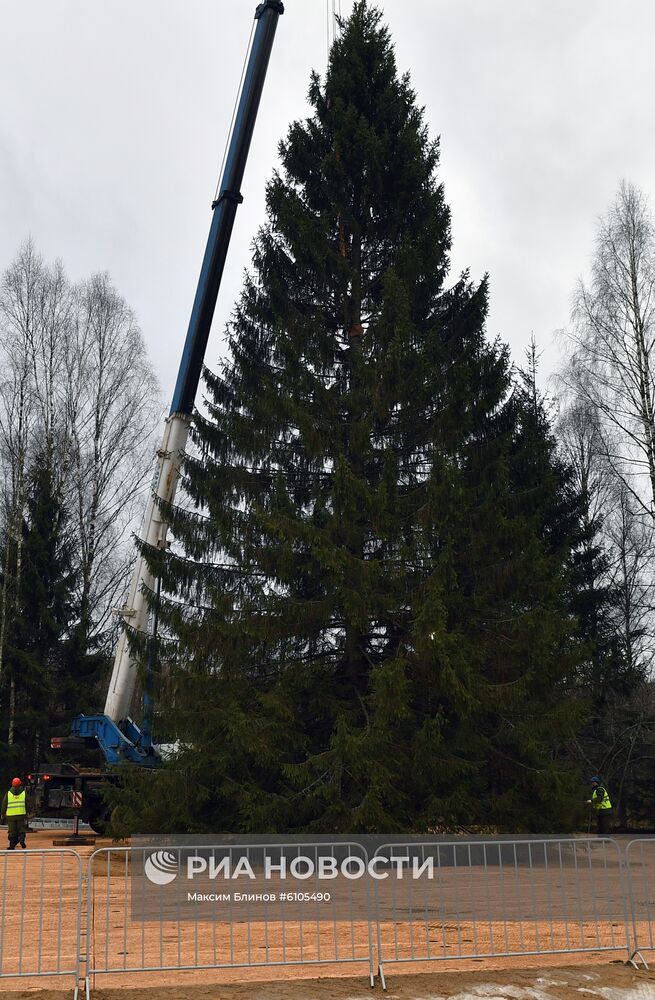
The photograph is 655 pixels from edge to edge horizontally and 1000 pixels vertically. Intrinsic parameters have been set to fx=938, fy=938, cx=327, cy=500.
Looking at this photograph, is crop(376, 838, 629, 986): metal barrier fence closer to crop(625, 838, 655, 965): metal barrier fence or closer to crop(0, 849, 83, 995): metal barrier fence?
crop(625, 838, 655, 965): metal barrier fence

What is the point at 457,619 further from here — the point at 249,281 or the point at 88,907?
the point at 88,907

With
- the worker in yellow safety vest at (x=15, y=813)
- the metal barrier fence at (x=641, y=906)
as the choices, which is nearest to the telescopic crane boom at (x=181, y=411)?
the worker in yellow safety vest at (x=15, y=813)

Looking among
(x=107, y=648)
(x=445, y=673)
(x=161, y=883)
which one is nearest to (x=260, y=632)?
(x=445, y=673)

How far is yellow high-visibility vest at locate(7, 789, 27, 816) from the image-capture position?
1622 centimetres

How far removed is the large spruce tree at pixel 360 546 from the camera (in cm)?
1368

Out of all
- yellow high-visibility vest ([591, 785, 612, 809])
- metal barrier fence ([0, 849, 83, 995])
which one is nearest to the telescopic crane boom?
metal barrier fence ([0, 849, 83, 995])

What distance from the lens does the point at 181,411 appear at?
1873 centimetres

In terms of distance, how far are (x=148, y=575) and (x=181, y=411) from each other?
3421 mm

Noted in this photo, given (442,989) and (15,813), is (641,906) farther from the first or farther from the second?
(15,813)

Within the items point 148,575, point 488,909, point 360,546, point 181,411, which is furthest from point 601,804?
point 488,909

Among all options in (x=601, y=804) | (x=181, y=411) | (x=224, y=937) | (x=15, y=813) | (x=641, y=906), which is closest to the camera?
(x=224, y=937)

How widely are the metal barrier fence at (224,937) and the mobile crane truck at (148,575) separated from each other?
30.3ft

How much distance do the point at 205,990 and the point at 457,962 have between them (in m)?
2.19

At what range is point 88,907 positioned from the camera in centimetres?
700
